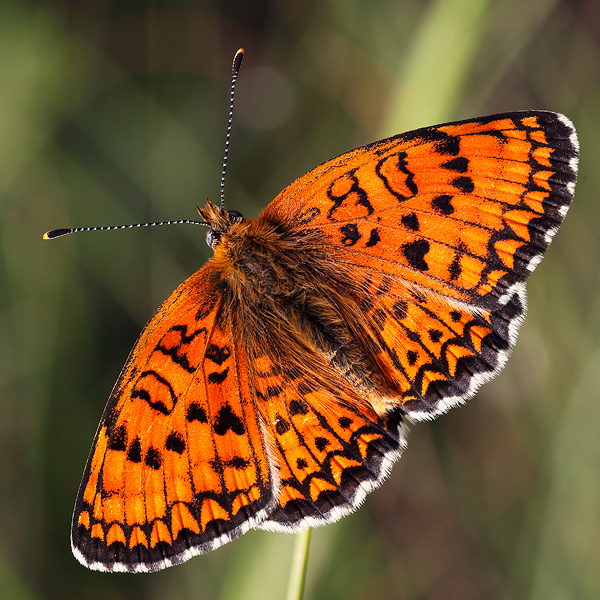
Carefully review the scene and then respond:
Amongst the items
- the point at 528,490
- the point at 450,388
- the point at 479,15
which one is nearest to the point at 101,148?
the point at 479,15

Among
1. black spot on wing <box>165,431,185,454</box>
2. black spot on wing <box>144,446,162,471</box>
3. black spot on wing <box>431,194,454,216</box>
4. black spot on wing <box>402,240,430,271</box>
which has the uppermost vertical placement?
black spot on wing <box>431,194,454,216</box>

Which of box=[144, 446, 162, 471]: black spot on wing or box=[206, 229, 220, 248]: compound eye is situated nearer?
box=[144, 446, 162, 471]: black spot on wing

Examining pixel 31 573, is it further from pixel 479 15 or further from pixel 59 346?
pixel 479 15

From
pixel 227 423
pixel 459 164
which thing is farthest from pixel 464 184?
pixel 227 423

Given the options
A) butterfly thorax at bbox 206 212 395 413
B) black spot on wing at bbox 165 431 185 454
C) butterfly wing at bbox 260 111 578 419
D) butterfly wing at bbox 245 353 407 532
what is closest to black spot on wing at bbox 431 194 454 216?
butterfly wing at bbox 260 111 578 419

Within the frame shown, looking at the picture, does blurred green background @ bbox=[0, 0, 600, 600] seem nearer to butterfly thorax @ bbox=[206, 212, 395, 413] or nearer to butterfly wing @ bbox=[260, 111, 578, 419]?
butterfly wing @ bbox=[260, 111, 578, 419]

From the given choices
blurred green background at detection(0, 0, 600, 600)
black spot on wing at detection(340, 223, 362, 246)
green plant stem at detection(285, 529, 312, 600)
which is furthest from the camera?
blurred green background at detection(0, 0, 600, 600)

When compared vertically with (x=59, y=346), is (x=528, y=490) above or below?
above
